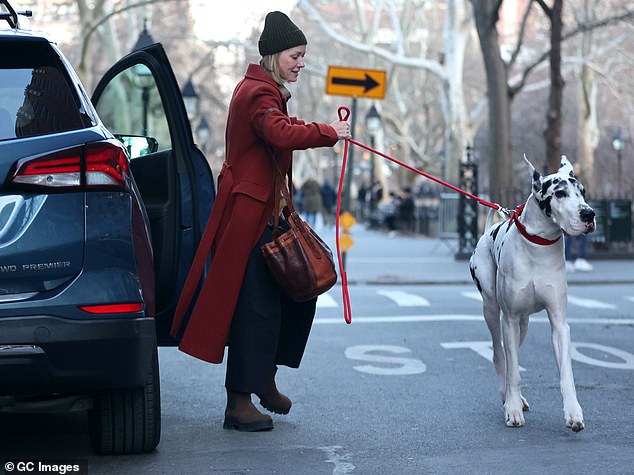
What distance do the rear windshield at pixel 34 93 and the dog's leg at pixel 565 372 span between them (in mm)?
2692

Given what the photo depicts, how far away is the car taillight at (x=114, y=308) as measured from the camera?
532 cm

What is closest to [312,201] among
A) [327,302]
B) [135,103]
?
[327,302]

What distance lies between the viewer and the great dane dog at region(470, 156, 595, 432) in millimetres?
6711

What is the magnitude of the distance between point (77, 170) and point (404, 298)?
37.6 ft

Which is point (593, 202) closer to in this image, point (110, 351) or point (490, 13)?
point (490, 13)

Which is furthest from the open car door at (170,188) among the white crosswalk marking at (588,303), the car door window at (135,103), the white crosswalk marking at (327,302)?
the white crosswalk marking at (588,303)

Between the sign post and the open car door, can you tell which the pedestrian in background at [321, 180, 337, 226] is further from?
the open car door

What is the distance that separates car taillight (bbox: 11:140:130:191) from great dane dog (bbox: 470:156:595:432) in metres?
2.32

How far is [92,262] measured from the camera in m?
5.36

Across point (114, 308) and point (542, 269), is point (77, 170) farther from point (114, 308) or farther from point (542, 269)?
point (542, 269)

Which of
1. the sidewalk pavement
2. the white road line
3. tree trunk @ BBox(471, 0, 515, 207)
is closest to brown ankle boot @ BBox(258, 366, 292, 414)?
the white road line

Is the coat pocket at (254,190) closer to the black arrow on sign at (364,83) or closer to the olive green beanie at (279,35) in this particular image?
the olive green beanie at (279,35)

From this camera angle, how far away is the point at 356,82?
69.2ft

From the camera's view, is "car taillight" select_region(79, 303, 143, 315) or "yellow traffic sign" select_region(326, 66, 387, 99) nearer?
"car taillight" select_region(79, 303, 143, 315)
